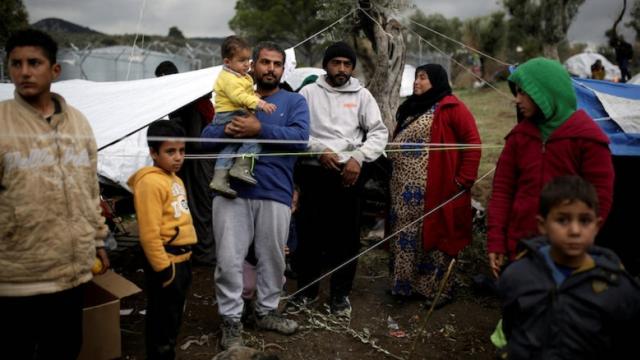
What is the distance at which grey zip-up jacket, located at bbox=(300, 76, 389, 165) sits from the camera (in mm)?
3355

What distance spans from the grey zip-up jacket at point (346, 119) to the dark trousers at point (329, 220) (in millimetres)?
209

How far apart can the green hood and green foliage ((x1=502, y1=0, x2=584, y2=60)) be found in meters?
15.8

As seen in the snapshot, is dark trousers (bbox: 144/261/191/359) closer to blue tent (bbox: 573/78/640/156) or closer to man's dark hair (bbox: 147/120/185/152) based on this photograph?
man's dark hair (bbox: 147/120/185/152)

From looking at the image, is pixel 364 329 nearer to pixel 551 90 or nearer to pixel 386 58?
pixel 551 90

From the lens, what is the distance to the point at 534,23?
66.4 ft

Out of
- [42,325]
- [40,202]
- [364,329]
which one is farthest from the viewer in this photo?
[364,329]

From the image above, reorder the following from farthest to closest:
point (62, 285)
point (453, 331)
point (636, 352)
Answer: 1. point (453, 331)
2. point (62, 285)
3. point (636, 352)

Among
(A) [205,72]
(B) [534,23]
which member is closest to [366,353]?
(A) [205,72]

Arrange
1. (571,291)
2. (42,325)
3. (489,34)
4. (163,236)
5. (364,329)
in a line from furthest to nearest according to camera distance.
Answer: (489,34) < (364,329) < (163,236) < (42,325) < (571,291)

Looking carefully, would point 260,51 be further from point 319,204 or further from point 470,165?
point 470,165

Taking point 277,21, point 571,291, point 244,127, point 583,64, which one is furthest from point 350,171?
point 583,64

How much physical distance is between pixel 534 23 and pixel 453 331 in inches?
773

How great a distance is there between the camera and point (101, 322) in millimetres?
2611

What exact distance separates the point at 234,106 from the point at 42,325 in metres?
1.44
